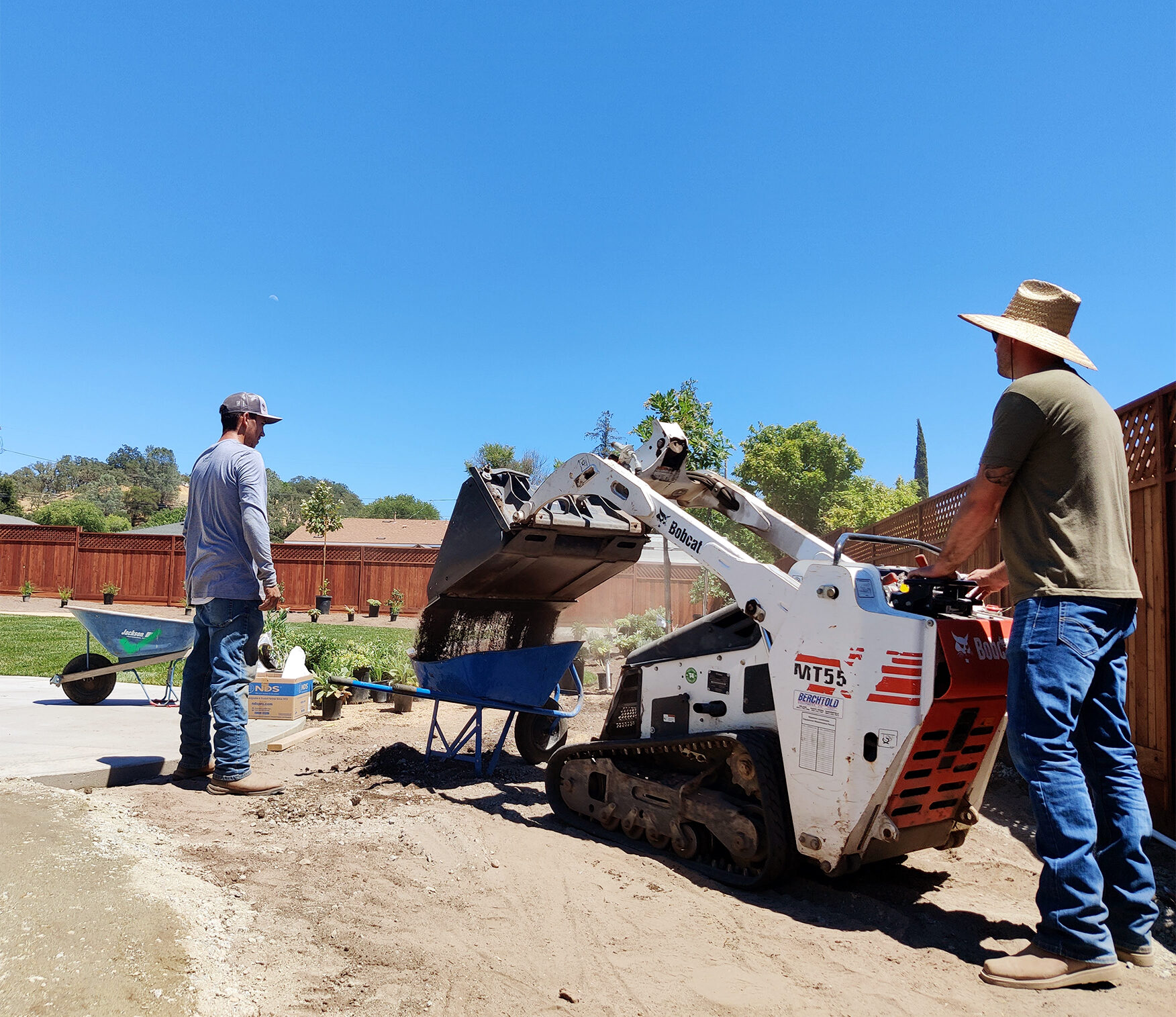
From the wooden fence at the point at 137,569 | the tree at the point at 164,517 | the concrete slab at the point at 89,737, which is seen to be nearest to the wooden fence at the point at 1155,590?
the concrete slab at the point at 89,737

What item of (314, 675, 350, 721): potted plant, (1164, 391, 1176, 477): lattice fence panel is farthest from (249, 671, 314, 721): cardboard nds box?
(1164, 391, 1176, 477): lattice fence panel

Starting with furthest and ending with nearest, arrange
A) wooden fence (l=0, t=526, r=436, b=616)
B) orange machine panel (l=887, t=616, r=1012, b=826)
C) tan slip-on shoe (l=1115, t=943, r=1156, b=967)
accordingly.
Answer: wooden fence (l=0, t=526, r=436, b=616) → orange machine panel (l=887, t=616, r=1012, b=826) → tan slip-on shoe (l=1115, t=943, r=1156, b=967)

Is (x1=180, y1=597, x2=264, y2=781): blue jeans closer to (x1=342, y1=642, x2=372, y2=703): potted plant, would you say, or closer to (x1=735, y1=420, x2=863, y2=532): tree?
(x1=342, y1=642, x2=372, y2=703): potted plant

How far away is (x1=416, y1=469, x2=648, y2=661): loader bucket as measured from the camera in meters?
5.30

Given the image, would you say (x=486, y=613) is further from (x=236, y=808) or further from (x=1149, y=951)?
(x=1149, y=951)

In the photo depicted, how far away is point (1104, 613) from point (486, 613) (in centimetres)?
416

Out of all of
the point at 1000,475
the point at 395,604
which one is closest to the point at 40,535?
the point at 395,604

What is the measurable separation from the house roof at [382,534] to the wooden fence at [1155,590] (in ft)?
143

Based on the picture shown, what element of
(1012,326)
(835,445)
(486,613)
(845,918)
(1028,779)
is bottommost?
(845,918)

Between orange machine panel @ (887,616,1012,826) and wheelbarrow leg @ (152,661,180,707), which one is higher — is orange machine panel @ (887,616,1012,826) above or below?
above

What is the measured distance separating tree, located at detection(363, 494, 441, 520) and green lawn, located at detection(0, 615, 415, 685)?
6508 cm

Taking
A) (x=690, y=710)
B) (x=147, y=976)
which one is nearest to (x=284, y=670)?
(x=690, y=710)

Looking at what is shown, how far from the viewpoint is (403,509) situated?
83750 millimetres

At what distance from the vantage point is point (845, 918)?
313 cm
